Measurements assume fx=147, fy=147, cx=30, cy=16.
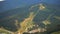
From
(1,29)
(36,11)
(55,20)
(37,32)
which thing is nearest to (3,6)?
(1,29)

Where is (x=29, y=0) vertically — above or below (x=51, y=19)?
above

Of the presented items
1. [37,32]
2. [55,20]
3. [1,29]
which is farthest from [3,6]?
[55,20]

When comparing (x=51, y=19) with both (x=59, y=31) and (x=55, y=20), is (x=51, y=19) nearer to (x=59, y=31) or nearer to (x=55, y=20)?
(x=55, y=20)

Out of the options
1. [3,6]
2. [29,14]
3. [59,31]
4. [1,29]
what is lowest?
[59,31]

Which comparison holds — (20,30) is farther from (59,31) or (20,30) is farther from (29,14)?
(59,31)

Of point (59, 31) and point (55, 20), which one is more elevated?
point (55, 20)
